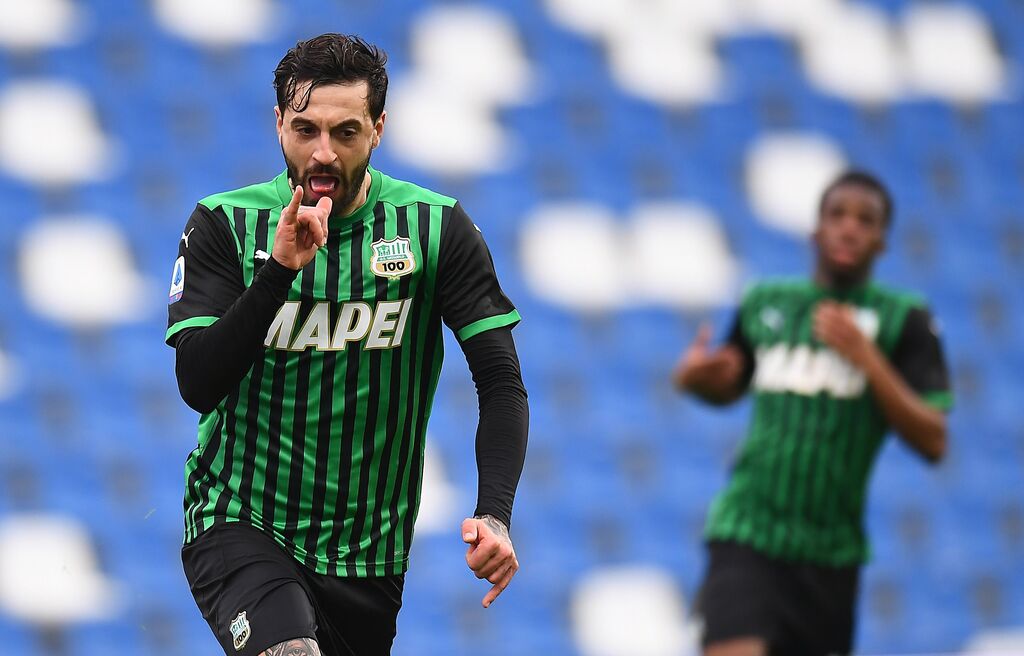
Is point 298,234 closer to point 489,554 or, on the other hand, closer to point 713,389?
point 489,554

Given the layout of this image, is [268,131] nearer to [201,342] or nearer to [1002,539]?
[1002,539]

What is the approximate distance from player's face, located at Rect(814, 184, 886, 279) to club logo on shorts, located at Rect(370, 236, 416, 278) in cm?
210

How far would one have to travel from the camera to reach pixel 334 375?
10.1 ft

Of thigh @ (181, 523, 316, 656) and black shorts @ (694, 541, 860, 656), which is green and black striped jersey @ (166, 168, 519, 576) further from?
black shorts @ (694, 541, 860, 656)

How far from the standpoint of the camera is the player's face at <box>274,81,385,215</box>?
298 centimetres

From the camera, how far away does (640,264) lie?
29.9 feet

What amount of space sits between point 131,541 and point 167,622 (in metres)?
0.45

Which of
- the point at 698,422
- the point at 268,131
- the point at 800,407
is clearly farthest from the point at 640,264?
the point at 800,407

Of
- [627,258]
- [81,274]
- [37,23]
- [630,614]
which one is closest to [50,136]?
[37,23]

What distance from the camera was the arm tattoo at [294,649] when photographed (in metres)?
2.80

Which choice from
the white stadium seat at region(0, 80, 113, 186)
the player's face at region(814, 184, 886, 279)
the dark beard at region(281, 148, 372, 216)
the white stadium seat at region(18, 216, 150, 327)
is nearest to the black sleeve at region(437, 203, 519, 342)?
the dark beard at region(281, 148, 372, 216)

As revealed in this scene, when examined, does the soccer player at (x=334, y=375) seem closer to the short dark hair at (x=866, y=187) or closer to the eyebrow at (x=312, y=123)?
the eyebrow at (x=312, y=123)

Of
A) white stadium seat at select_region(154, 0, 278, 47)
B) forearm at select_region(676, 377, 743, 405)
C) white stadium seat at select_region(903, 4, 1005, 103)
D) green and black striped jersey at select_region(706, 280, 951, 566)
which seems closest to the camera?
green and black striped jersey at select_region(706, 280, 951, 566)

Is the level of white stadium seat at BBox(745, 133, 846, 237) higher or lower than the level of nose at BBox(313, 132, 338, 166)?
higher
